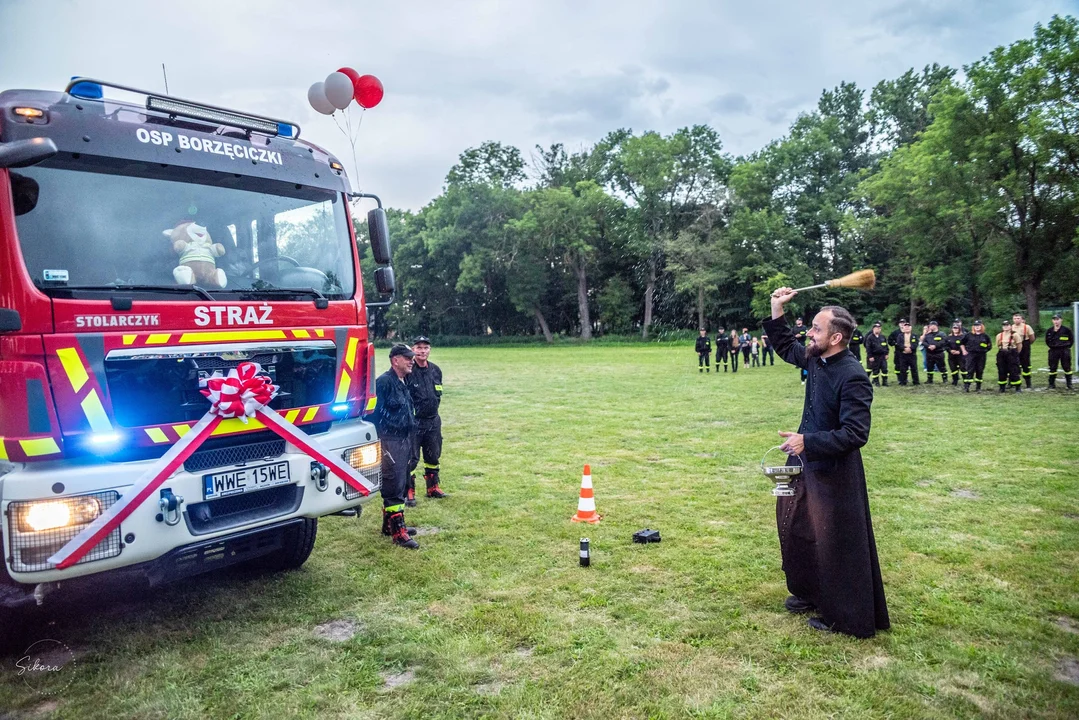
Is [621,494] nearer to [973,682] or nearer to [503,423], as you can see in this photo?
[973,682]

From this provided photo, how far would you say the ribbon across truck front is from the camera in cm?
374

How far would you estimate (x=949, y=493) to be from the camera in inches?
305

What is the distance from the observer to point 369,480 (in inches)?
204

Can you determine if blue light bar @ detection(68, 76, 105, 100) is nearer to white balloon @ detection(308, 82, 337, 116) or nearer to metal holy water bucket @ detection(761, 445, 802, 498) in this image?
white balloon @ detection(308, 82, 337, 116)

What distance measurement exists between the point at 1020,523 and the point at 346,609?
617 centimetres

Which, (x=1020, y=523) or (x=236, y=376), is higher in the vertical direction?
(x=236, y=376)

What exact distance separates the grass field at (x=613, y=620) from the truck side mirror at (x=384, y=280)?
236 cm

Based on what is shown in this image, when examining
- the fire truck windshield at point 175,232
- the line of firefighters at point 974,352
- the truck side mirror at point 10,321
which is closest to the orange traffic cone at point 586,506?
the fire truck windshield at point 175,232

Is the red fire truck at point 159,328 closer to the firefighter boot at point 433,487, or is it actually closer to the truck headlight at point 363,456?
the truck headlight at point 363,456

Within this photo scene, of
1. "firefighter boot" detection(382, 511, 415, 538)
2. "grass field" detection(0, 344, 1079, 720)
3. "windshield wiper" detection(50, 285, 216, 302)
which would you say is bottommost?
"grass field" detection(0, 344, 1079, 720)

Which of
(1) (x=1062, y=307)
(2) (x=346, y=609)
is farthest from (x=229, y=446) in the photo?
(1) (x=1062, y=307)

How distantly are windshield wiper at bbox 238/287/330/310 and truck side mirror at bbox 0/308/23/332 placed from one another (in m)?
1.29

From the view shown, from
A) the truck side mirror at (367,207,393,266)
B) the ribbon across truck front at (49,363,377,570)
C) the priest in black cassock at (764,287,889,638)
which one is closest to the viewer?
the ribbon across truck front at (49,363,377,570)

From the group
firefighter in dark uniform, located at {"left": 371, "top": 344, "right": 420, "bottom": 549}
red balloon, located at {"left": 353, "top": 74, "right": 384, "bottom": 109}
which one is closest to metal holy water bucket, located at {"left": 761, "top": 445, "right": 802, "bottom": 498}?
firefighter in dark uniform, located at {"left": 371, "top": 344, "right": 420, "bottom": 549}
